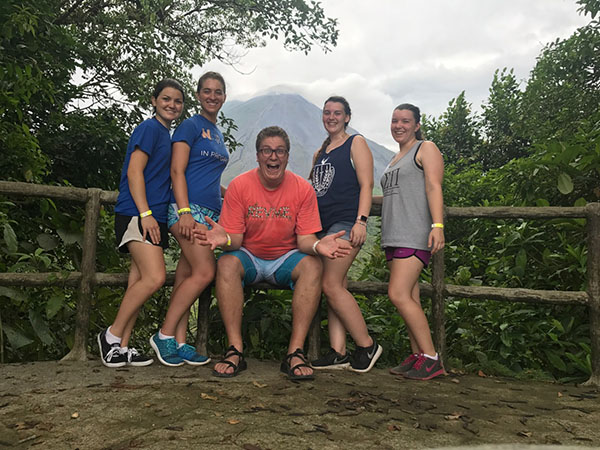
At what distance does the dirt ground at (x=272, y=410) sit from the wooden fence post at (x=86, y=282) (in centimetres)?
18

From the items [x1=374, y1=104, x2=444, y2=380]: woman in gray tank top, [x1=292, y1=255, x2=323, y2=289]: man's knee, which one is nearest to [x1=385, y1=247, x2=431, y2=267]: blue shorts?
[x1=374, y1=104, x2=444, y2=380]: woman in gray tank top

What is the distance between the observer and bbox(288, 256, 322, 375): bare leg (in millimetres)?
3340

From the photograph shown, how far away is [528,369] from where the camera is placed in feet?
12.1

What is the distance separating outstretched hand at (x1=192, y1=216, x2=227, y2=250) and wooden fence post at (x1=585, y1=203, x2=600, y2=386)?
234cm

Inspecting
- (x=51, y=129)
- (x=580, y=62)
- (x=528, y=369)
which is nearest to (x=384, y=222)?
(x=528, y=369)

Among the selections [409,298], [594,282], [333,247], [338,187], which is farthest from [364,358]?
[594,282]

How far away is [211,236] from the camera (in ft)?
10.7

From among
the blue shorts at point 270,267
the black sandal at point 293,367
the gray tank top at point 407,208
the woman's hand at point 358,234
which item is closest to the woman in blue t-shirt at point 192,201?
the blue shorts at point 270,267

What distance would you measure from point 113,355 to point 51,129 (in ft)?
14.6

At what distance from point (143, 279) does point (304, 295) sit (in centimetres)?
101

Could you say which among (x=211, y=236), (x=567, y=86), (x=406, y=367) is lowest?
(x=406, y=367)

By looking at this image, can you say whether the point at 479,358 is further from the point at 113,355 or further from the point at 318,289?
the point at 113,355

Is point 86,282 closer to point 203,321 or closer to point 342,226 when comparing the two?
point 203,321

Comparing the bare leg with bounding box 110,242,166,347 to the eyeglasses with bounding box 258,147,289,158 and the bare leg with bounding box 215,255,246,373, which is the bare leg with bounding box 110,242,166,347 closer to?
the bare leg with bounding box 215,255,246,373
